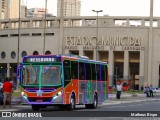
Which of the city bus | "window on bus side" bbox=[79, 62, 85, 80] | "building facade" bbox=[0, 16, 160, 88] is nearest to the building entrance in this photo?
"building facade" bbox=[0, 16, 160, 88]

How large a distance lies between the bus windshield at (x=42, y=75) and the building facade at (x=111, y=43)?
83.9 m

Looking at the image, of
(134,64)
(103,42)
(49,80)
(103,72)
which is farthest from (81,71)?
(134,64)

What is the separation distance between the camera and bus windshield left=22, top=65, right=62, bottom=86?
28031mm

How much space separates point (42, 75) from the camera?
2809cm

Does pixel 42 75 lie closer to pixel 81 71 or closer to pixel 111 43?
pixel 81 71

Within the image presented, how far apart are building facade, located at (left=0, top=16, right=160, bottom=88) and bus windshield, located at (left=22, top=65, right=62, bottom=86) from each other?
8390 cm

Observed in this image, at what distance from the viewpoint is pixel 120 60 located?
12088 cm

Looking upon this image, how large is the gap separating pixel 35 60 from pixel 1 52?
98.8 m

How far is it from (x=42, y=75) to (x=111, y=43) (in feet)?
291

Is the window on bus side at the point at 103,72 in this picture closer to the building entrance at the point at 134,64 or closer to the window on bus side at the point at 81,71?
the window on bus side at the point at 81,71

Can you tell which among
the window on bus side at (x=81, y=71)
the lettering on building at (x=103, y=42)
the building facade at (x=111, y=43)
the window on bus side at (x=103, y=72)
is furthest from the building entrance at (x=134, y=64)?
the window on bus side at (x=81, y=71)

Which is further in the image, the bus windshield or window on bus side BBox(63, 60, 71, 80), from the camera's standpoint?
window on bus side BBox(63, 60, 71, 80)

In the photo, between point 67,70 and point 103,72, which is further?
point 103,72

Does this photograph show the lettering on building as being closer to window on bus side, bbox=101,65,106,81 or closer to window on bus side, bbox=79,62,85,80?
window on bus side, bbox=101,65,106,81
